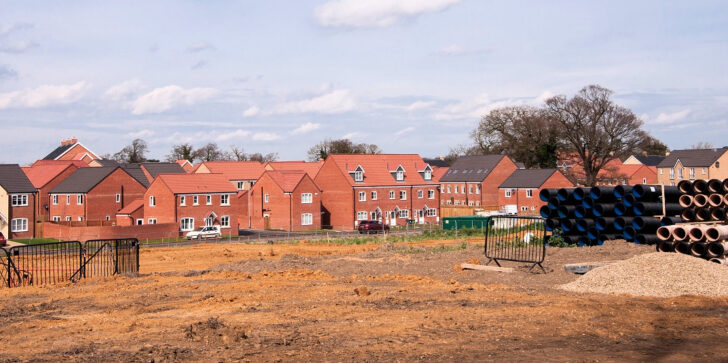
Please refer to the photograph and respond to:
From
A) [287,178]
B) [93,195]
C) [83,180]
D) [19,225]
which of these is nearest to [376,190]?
[287,178]

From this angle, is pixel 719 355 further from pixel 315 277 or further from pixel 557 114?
pixel 557 114

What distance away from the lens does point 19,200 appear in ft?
200

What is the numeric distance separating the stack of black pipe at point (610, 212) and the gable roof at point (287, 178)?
4212 centimetres

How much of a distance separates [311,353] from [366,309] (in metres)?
4.30

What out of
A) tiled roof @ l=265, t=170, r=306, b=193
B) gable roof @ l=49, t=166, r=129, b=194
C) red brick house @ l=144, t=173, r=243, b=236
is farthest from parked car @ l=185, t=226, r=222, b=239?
gable roof @ l=49, t=166, r=129, b=194

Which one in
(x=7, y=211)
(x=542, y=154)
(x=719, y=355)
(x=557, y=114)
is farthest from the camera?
(x=542, y=154)

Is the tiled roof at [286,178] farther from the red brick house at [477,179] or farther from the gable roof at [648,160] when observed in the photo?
the gable roof at [648,160]

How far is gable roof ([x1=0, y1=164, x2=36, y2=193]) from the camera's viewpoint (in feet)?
197

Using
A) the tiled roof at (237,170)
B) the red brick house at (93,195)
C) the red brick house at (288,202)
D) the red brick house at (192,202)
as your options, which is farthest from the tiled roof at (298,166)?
the red brick house at (93,195)

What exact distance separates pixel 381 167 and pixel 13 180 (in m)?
36.8

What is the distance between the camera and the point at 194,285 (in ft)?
70.3

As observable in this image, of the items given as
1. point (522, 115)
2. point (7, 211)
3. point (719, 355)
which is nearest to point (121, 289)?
point (719, 355)

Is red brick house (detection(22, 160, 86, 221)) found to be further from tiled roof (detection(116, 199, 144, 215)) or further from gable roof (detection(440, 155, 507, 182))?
gable roof (detection(440, 155, 507, 182))

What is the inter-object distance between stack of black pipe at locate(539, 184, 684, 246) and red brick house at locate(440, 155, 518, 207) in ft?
207
